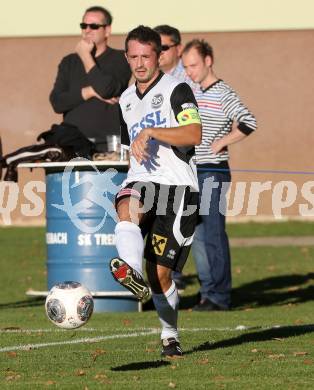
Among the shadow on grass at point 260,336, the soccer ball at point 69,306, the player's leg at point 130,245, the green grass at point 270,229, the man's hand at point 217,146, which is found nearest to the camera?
the player's leg at point 130,245

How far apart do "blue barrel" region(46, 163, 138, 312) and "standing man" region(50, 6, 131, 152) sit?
502mm

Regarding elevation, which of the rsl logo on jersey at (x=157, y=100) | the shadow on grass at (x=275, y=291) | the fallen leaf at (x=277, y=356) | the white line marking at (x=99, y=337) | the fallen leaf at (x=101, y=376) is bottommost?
the shadow on grass at (x=275, y=291)

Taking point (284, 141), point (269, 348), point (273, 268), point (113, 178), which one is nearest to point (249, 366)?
point (269, 348)

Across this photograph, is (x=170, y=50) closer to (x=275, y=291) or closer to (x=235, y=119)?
(x=235, y=119)

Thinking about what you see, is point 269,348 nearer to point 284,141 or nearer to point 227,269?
point 227,269

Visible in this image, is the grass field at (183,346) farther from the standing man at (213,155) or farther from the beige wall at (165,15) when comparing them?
the beige wall at (165,15)

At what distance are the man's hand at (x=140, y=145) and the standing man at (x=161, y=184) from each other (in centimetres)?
21

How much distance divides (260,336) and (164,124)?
199cm

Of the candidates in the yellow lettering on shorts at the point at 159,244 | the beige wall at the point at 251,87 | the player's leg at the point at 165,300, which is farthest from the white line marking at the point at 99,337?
the beige wall at the point at 251,87

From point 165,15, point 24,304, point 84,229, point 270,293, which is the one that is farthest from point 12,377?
point 165,15

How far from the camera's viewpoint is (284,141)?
23.5 metres

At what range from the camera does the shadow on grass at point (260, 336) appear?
25.8 ft

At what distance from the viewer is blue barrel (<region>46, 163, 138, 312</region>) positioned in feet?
34.7

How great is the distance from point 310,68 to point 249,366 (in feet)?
55.7
